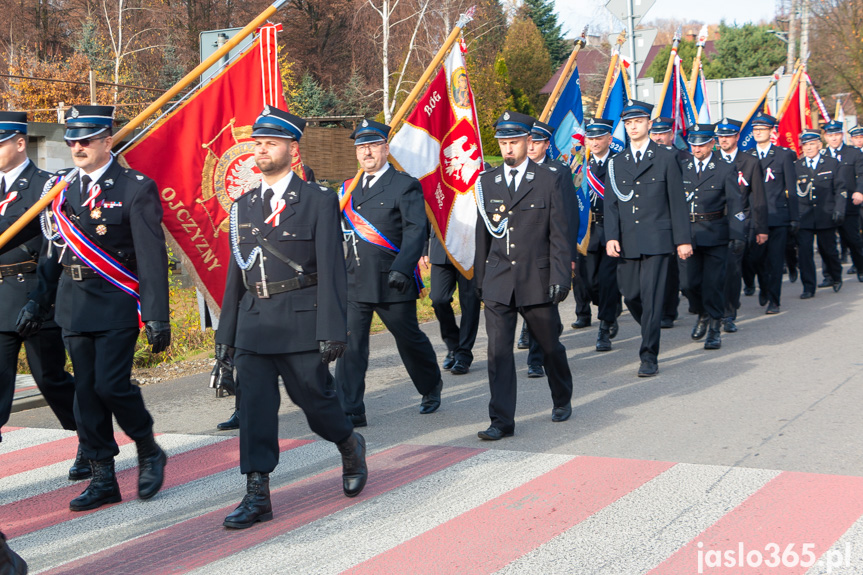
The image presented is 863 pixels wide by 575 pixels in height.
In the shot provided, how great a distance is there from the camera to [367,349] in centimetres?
691

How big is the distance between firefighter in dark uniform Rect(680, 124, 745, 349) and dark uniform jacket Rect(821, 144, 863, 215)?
507 cm

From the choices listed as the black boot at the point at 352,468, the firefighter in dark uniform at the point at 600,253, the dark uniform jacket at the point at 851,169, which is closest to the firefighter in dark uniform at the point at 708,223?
the firefighter in dark uniform at the point at 600,253

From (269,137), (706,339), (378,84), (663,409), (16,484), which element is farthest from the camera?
(378,84)

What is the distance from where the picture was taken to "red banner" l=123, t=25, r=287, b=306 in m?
6.35

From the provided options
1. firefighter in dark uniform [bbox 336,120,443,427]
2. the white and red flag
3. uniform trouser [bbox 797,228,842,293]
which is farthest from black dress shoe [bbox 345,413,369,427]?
uniform trouser [bbox 797,228,842,293]

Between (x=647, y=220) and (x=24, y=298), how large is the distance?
208 inches

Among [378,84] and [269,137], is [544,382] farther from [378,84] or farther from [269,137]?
[378,84]

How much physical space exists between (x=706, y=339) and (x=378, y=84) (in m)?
34.8

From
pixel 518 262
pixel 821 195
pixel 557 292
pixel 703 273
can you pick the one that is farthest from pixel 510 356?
pixel 821 195

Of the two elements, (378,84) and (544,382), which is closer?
(544,382)

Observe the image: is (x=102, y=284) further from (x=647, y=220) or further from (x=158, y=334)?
(x=647, y=220)

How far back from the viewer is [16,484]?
19.4ft

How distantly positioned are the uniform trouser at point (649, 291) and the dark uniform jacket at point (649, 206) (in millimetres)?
127

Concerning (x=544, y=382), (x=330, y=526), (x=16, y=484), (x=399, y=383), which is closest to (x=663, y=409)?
(x=544, y=382)
